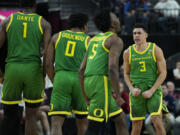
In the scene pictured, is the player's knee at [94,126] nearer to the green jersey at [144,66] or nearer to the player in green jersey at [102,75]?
the player in green jersey at [102,75]

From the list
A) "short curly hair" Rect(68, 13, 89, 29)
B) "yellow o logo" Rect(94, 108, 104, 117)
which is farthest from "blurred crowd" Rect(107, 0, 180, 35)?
"yellow o logo" Rect(94, 108, 104, 117)

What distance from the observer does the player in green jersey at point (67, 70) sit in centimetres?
747

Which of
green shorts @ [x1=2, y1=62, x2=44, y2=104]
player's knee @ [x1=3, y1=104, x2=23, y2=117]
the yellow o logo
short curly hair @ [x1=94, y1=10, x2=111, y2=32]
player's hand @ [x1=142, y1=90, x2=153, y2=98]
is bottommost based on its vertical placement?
player's knee @ [x1=3, y1=104, x2=23, y2=117]

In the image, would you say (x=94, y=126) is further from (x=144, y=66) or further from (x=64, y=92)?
(x=144, y=66)

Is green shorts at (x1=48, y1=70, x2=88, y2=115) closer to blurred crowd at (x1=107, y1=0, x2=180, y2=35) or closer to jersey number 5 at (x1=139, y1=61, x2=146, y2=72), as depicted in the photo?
jersey number 5 at (x1=139, y1=61, x2=146, y2=72)

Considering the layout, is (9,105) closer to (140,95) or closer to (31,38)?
(31,38)

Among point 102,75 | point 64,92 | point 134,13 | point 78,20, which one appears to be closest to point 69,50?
point 78,20

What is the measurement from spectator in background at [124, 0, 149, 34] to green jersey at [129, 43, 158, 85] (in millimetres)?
7407

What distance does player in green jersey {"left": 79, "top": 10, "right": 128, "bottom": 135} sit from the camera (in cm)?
662

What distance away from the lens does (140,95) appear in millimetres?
8297

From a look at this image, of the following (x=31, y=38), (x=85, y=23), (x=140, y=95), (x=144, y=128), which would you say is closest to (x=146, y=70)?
(x=140, y=95)

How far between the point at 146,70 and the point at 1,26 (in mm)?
2615

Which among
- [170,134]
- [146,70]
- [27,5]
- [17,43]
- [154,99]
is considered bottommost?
[170,134]

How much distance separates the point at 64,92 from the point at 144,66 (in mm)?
1625
